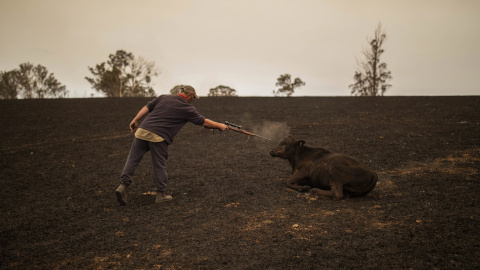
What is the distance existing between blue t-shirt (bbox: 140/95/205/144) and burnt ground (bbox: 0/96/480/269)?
57.9 inches

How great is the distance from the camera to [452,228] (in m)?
4.57

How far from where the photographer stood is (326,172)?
643 cm

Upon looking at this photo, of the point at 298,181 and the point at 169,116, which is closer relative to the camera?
the point at 169,116

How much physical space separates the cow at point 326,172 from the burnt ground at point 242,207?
0.26m

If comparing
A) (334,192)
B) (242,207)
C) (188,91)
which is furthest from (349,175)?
(188,91)

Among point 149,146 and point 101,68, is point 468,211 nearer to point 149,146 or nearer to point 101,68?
point 149,146

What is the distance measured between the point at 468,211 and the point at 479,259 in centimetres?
185

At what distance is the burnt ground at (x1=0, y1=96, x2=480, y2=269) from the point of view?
4.03m

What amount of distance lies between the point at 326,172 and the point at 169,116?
10.9 ft

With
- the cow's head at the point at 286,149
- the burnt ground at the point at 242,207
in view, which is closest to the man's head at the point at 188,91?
the burnt ground at the point at 242,207

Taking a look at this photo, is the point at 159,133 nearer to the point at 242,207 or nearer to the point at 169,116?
the point at 169,116

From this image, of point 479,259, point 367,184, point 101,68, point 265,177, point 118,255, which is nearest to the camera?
point 479,259

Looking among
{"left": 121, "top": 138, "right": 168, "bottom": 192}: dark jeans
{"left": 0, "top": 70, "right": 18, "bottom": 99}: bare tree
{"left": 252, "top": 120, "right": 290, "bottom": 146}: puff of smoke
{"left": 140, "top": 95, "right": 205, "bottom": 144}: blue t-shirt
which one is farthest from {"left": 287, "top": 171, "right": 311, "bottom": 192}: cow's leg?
{"left": 0, "top": 70, "right": 18, "bottom": 99}: bare tree

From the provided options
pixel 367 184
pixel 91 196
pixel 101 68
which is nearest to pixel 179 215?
pixel 91 196
